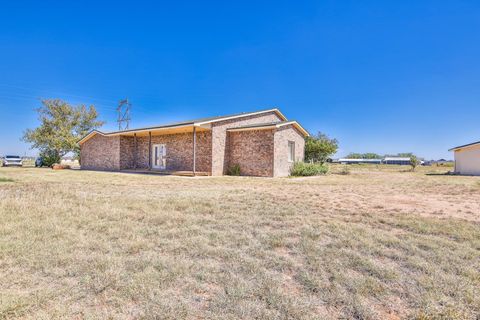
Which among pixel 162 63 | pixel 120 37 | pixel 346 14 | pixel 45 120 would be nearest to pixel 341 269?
pixel 346 14

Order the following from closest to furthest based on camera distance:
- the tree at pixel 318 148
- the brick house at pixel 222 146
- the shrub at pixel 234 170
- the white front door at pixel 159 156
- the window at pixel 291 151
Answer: the brick house at pixel 222 146, the shrub at pixel 234 170, the window at pixel 291 151, the white front door at pixel 159 156, the tree at pixel 318 148

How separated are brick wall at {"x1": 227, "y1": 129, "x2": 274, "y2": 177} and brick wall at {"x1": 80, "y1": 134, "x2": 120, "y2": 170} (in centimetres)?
1033

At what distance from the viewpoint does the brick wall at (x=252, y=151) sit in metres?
14.8

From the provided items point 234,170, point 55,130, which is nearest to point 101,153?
point 55,130

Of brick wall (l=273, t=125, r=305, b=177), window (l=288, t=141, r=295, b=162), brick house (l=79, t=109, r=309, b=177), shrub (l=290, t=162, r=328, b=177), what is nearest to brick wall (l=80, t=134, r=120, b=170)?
brick house (l=79, t=109, r=309, b=177)

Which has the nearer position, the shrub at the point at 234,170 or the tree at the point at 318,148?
the shrub at the point at 234,170

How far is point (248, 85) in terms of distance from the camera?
82.2 ft

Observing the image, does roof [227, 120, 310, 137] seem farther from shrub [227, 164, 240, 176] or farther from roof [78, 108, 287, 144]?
shrub [227, 164, 240, 176]

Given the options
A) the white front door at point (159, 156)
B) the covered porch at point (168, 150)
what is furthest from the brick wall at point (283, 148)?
the white front door at point (159, 156)

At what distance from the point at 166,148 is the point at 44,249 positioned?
15.7m

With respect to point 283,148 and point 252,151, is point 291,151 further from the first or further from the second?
point 252,151

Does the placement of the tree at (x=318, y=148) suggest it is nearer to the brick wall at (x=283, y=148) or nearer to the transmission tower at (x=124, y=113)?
the brick wall at (x=283, y=148)

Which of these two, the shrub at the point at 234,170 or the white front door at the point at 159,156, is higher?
the white front door at the point at 159,156

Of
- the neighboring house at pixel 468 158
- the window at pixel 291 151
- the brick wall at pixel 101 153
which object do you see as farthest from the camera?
the brick wall at pixel 101 153
